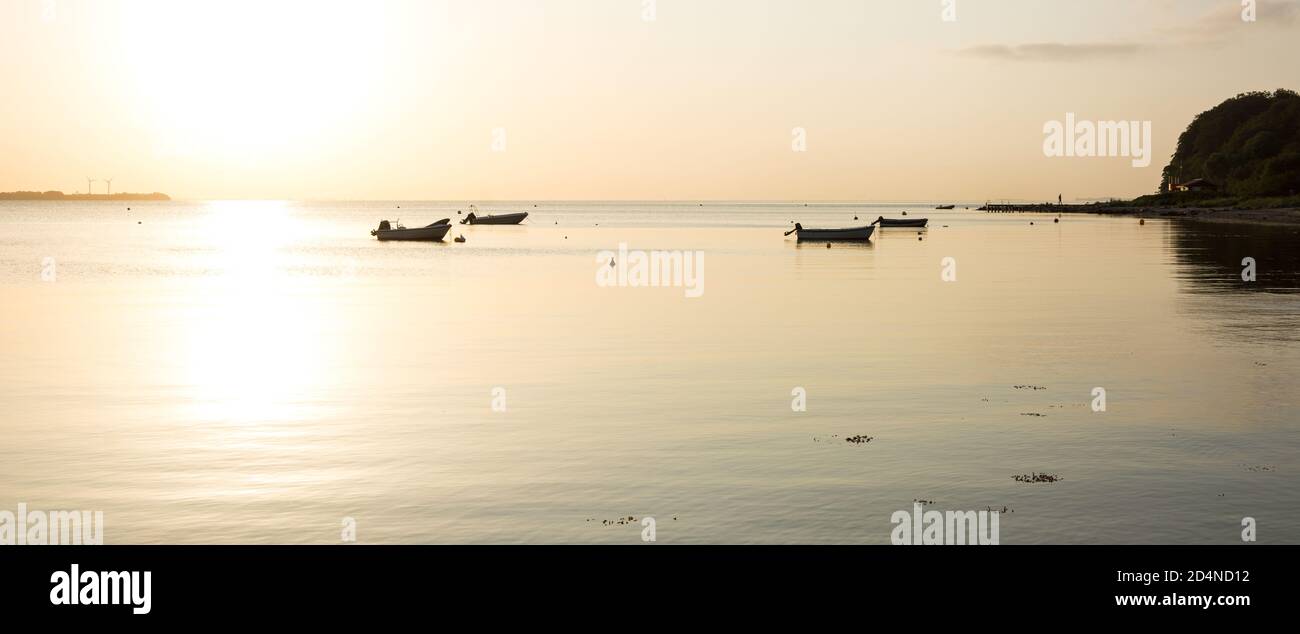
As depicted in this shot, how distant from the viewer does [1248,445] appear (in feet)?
65.6

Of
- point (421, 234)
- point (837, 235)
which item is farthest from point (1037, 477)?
point (421, 234)

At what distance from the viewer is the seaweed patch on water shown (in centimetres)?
1770

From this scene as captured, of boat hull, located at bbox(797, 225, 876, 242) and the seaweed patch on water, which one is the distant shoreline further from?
the seaweed patch on water

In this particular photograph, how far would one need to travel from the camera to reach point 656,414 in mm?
23531

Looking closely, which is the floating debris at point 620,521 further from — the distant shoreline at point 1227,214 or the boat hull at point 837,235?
the distant shoreline at point 1227,214

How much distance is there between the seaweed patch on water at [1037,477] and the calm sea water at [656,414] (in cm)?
19

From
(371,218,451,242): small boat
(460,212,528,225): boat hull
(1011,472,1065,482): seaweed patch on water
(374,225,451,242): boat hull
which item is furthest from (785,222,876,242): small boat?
(1011,472,1065,482): seaweed patch on water

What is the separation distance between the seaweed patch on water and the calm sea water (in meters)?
0.19

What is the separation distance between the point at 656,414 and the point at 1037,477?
26.3ft

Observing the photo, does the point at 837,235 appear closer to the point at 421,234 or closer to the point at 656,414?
the point at 421,234
